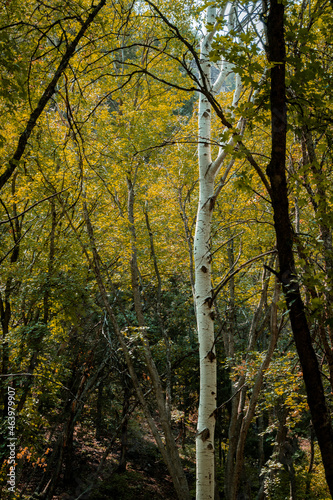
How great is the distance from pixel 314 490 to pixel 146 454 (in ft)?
20.6

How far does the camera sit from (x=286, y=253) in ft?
5.93

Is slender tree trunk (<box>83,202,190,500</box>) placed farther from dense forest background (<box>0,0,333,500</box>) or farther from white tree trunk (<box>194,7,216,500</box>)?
white tree trunk (<box>194,7,216,500</box>)

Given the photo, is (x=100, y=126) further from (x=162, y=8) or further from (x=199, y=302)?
(x=199, y=302)

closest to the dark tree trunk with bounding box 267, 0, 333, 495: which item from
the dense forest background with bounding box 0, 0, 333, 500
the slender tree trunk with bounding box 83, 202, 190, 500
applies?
the dense forest background with bounding box 0, 0, 333, 500

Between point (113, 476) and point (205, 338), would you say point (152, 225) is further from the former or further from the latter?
point (113, 476)

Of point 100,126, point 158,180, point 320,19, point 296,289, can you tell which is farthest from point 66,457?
point 320,19

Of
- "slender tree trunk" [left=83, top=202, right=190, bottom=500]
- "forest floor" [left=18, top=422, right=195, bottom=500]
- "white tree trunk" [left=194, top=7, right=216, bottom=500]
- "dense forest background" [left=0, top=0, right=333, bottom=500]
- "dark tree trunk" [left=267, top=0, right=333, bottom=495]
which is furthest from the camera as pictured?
"forest floor" [left=18, top=422, right=195, bottom=500]

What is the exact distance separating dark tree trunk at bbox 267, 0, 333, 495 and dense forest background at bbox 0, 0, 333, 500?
0.01m

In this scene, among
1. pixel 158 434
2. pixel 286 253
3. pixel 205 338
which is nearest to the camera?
pixel 286 253

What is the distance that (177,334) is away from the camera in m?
12.4

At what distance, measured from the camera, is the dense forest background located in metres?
2.18

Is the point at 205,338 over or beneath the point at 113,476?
over

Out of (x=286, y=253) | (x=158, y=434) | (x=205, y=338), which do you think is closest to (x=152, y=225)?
(x=158, y=434)

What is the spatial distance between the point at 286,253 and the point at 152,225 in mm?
9098
